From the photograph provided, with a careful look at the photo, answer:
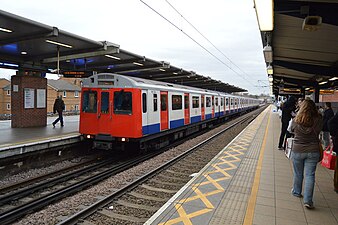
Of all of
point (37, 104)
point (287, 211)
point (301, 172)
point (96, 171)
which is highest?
point (37, 104)

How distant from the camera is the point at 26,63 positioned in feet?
41.7

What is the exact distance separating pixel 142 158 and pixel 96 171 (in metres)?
2.09

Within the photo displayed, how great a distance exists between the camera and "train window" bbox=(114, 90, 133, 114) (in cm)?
954

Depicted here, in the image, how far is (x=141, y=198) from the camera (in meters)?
5.93

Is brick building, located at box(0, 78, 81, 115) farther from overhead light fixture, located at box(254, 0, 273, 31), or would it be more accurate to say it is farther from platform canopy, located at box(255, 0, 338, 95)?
overhead light fixture, located at box(254, 0, 273, 31)

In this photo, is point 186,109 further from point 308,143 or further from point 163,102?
point 308,143

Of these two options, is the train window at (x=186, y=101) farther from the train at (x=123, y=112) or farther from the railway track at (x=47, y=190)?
the railway track at (x=47, y=190)

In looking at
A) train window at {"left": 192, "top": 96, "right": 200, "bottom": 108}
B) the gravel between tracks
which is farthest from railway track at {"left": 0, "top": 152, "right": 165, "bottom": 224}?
train window at {"left": 192, "top": 96, "right": 200, "bottom": 108}

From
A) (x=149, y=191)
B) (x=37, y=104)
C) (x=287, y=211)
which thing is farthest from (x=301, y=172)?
(x=37, y=104)

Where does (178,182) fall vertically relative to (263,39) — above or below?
below

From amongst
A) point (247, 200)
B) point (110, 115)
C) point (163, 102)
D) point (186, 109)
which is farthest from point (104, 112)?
point (247, 200)

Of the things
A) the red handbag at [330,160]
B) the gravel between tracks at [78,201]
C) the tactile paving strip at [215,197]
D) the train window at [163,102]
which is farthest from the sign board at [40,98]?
the red handbag at [330,160]

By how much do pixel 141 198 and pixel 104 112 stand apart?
478 centimetres

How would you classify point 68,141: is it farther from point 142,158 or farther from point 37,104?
point 37,104
